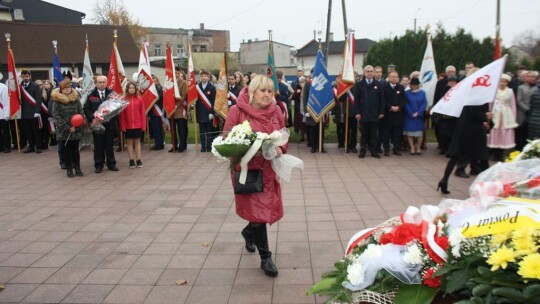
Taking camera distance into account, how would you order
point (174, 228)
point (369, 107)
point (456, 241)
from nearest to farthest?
point (456, 241) < point (174, 228) < point (369, 107)

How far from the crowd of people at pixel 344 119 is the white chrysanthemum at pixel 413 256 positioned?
209 inches

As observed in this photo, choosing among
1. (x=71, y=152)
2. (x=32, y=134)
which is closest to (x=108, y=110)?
(x=71, y=152)

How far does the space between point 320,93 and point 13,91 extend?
7.94 m

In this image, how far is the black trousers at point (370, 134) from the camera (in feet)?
35.4

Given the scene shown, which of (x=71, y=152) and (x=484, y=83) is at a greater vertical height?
(x=484, y=83)

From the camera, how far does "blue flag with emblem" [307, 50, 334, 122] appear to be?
11.1 metres

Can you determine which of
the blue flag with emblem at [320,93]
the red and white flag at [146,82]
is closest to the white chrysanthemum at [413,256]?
the blue flag with emblem at [320,93]

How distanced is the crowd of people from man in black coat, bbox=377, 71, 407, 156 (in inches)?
0.9

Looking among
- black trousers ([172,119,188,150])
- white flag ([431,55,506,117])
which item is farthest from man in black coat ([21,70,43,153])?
white flag ([431,55,506,117])

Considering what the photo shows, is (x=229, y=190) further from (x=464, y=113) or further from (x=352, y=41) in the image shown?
(x=352, y=41)

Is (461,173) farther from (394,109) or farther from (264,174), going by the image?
(264,174)

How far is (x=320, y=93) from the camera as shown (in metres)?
11.2

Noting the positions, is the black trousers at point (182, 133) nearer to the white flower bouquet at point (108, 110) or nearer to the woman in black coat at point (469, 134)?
the white flower bouquet at point (108, 110)

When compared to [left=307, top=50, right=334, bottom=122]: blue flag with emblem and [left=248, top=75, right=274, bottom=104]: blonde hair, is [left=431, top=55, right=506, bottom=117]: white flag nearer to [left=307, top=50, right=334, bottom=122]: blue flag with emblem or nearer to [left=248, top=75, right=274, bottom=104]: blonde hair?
[left=248, top=75, right=274, bottom=104]: blonde hair
